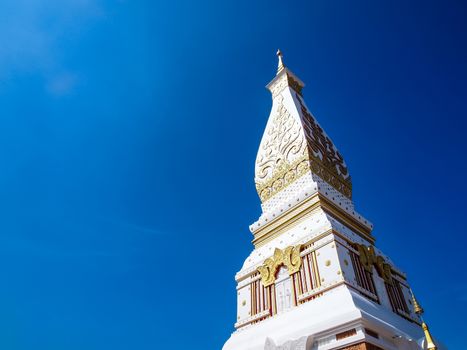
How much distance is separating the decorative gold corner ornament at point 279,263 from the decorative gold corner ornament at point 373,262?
4.86ft

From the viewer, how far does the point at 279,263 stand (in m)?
8.79

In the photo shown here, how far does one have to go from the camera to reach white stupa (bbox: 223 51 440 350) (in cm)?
655

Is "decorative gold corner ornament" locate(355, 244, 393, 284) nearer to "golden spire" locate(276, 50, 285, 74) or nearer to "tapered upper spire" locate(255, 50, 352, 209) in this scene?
"tapered upper spire" locate(255, 50, 352, 209)

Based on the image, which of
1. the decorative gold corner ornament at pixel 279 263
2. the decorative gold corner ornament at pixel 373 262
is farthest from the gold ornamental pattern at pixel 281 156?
the decorative gold corner ornament at pixel 373 262

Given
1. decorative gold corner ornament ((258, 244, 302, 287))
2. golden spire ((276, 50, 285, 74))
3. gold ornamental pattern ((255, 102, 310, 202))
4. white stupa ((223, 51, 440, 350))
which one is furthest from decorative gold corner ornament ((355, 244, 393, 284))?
golden spire ((276, 50, 285, 74))

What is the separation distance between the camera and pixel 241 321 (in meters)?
8.63

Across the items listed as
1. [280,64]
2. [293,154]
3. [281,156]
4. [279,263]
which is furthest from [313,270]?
[280,64]

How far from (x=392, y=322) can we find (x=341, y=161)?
19.9ft

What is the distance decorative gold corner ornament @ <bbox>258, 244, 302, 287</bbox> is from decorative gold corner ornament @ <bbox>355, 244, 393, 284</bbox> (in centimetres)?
148

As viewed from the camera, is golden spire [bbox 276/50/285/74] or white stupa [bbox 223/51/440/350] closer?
white stupa [bbox 223/51/440/350]

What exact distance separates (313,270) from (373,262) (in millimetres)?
1810

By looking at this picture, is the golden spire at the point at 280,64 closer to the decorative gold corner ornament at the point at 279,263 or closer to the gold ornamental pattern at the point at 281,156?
the gold ornamental pattern at the point at 281,156

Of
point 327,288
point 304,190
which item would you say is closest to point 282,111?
point 304,190

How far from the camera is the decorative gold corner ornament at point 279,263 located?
8352 mm
